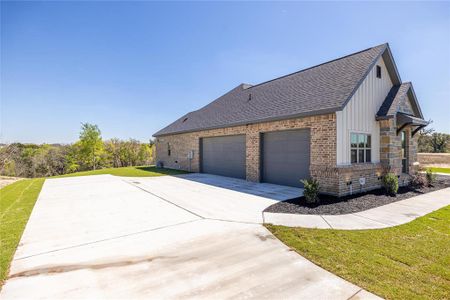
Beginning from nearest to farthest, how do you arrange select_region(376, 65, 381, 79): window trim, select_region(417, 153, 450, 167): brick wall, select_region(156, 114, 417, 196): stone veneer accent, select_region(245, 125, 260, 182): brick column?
select_region(156, 114, 417, 196): stone veneer accent
select_region(376, 65, 381, 79): window trim
select_region(245, 125, 260, 182): brick column
select_region(417, 153, 450, 167): brick wall

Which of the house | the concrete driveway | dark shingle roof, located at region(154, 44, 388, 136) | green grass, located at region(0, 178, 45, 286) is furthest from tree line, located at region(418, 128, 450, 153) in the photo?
green grass, located at region(0, 178, 45, 286)

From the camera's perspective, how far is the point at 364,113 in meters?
9.67

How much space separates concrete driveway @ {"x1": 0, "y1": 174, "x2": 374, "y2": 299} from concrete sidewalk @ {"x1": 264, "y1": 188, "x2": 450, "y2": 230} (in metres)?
0.85

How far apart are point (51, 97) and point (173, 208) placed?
716 inches

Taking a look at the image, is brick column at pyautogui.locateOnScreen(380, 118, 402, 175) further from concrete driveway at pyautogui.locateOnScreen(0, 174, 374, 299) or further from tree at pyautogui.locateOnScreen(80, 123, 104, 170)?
tree at pyautogui.locateOnScreen(80, 123, 104, 170)

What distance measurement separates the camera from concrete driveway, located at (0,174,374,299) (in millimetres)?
2984

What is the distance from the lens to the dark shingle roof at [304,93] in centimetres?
925

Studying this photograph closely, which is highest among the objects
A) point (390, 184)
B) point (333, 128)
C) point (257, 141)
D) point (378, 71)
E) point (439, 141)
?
point (378, 71)

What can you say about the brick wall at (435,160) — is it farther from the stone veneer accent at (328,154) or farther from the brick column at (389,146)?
the brick column at (389,146)

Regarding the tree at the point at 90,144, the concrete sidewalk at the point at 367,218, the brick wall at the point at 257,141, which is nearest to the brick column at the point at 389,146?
the concrete sidewalk at the point at 367,218

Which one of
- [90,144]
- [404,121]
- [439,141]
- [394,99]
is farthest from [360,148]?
[439,141]

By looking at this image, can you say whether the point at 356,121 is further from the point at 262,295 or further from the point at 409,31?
the point at 262,295

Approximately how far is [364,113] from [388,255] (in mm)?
7460

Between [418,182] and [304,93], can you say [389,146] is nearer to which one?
[418,182]
